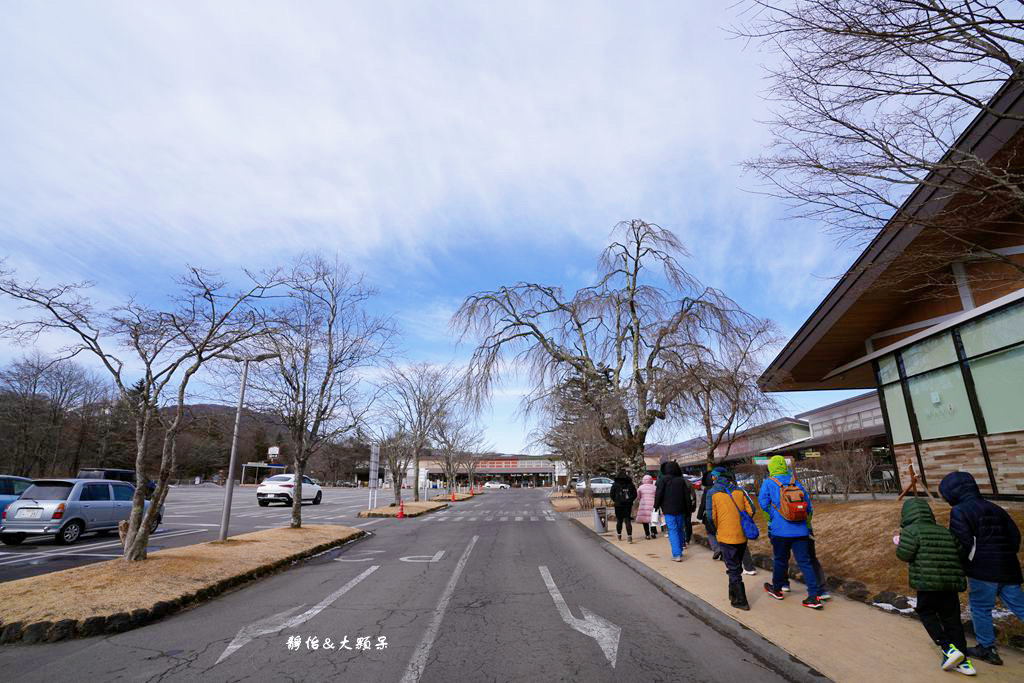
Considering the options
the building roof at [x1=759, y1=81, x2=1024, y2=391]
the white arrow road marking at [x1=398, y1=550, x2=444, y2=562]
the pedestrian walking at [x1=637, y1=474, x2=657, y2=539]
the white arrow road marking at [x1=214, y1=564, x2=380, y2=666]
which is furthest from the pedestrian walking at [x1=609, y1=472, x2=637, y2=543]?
the white arrow road marking at [x1=214, y1=564, x2=380, y2=666]

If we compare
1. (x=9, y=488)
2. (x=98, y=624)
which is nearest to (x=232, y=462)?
(x=98, y=624)

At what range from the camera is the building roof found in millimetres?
5906

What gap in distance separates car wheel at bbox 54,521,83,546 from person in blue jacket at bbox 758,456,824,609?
16.2 m

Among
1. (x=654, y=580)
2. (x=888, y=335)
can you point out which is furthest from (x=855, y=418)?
(x=654, y=580)

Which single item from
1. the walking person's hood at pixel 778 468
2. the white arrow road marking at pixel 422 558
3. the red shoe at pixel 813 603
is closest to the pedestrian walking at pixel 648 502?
the white arrow road marking at pixel 422 558

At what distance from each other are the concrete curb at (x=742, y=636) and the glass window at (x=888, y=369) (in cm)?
844

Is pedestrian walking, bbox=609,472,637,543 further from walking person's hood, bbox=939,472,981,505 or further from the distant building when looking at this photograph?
walking person's hood, bbox=939,472,981,505

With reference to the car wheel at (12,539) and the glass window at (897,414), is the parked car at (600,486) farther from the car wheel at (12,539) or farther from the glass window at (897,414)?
the car wheel at (12,539)

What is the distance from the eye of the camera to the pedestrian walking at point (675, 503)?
30.8 ft

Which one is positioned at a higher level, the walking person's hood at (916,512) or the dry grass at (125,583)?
the walking person's hood at (916,512)

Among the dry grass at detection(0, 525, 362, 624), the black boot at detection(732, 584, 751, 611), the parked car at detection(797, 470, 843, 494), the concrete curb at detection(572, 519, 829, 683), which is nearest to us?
the concrete curb at detection(572, 519, 829, 683)

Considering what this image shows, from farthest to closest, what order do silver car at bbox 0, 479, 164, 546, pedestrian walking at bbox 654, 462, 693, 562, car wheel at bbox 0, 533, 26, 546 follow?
1. car wheel at bbox 0, 533, 26, 546
2. silver car at bbox 0, 479, 164, 546
3. pedestrian walking at bbox 654, 462, 693, 562

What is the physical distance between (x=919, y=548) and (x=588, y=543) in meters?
9.96

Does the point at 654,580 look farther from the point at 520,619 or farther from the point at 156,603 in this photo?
the point at 156,603
